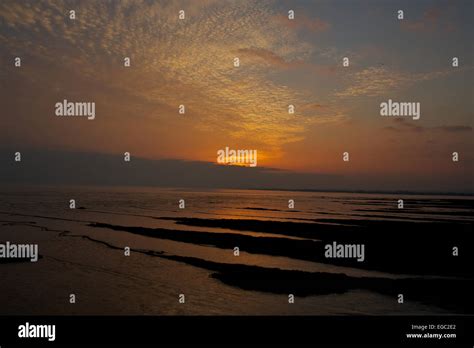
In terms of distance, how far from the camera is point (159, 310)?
1454 centimetres

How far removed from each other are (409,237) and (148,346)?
25.5 m

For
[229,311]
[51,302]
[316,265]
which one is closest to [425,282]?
[316,265]
